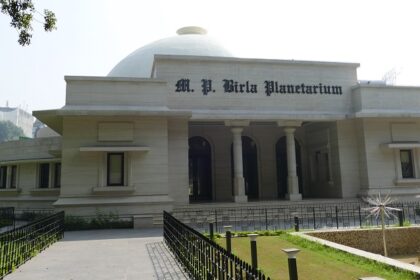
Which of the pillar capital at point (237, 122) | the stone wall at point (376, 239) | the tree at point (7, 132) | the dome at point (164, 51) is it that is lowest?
the stone wall at point (376, 239)

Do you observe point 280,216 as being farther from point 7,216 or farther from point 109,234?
point 7,216

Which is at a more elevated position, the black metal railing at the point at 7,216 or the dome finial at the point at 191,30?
the dome finial at the point at 191,30

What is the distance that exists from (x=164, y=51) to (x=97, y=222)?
14.9m

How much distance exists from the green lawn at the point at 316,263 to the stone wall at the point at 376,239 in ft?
5.57

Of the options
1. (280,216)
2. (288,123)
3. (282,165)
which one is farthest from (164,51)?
(280,216)

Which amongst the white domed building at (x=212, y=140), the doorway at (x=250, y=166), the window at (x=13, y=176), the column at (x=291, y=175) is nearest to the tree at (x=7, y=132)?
the window at (x=13, y=176)

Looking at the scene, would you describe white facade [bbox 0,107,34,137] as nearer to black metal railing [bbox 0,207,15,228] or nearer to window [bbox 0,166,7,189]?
window [bbox 0,166,7,189]

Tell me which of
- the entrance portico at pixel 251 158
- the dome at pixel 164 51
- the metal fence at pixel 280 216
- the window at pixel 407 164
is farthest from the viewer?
the dome at pixel 164 51

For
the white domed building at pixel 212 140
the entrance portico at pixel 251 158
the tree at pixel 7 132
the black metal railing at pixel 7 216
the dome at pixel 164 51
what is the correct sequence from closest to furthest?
the white domed building at pixel 212 140 < the black metal railing at pixel 7 216 < the entrance portico at pixel 251 158 < the dome at pixel 164 51 < the tree at pixel 7 132

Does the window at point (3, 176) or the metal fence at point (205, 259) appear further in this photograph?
the window at point (3, 176)

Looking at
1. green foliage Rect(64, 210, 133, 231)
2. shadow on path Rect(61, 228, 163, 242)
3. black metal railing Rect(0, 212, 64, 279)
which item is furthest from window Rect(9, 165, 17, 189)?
black metal railing Rect(0, 212, 64, 279)

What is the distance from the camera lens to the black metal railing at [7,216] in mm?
18552

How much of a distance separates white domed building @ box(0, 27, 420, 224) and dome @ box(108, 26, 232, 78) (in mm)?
181

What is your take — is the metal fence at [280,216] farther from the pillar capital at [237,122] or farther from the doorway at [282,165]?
the doorway at [282,165]
